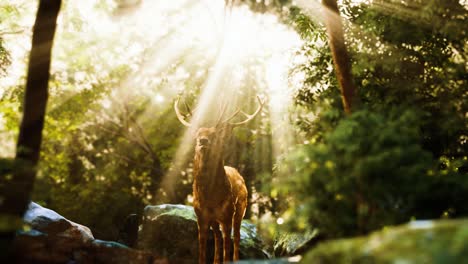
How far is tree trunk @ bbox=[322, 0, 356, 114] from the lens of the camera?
22.0 feet

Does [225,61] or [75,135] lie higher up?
[225,61]

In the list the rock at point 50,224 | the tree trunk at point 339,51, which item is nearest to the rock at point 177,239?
the rock at point 50,224

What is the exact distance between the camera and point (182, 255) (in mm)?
11312

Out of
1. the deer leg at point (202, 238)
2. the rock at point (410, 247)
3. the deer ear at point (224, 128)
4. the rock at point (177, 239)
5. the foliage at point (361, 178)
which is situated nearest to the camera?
the rock at point (410, 247)

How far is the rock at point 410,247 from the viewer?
3.05 m

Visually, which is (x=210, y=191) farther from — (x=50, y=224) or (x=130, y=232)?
(x=130, y=232)

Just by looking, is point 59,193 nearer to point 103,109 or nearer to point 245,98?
point 103,109

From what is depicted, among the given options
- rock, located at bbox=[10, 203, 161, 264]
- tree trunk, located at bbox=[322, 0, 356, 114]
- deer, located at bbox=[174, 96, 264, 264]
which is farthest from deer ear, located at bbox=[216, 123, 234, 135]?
rock, located at bbox=[10, 203, 161, 264]

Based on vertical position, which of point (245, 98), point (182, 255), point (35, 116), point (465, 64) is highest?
point (245, 98)

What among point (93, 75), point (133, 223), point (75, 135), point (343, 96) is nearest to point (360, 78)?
point (343, 96)

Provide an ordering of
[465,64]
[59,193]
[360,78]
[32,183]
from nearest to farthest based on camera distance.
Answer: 1. [32,183]
2. [465,64]
3. [360,78]
4. [59,193]

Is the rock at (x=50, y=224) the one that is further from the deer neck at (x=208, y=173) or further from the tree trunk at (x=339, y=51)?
the tree trunk at (x=339, y=51)

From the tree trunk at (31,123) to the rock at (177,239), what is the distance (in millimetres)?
6371

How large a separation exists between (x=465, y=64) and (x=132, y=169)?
16535 mm
